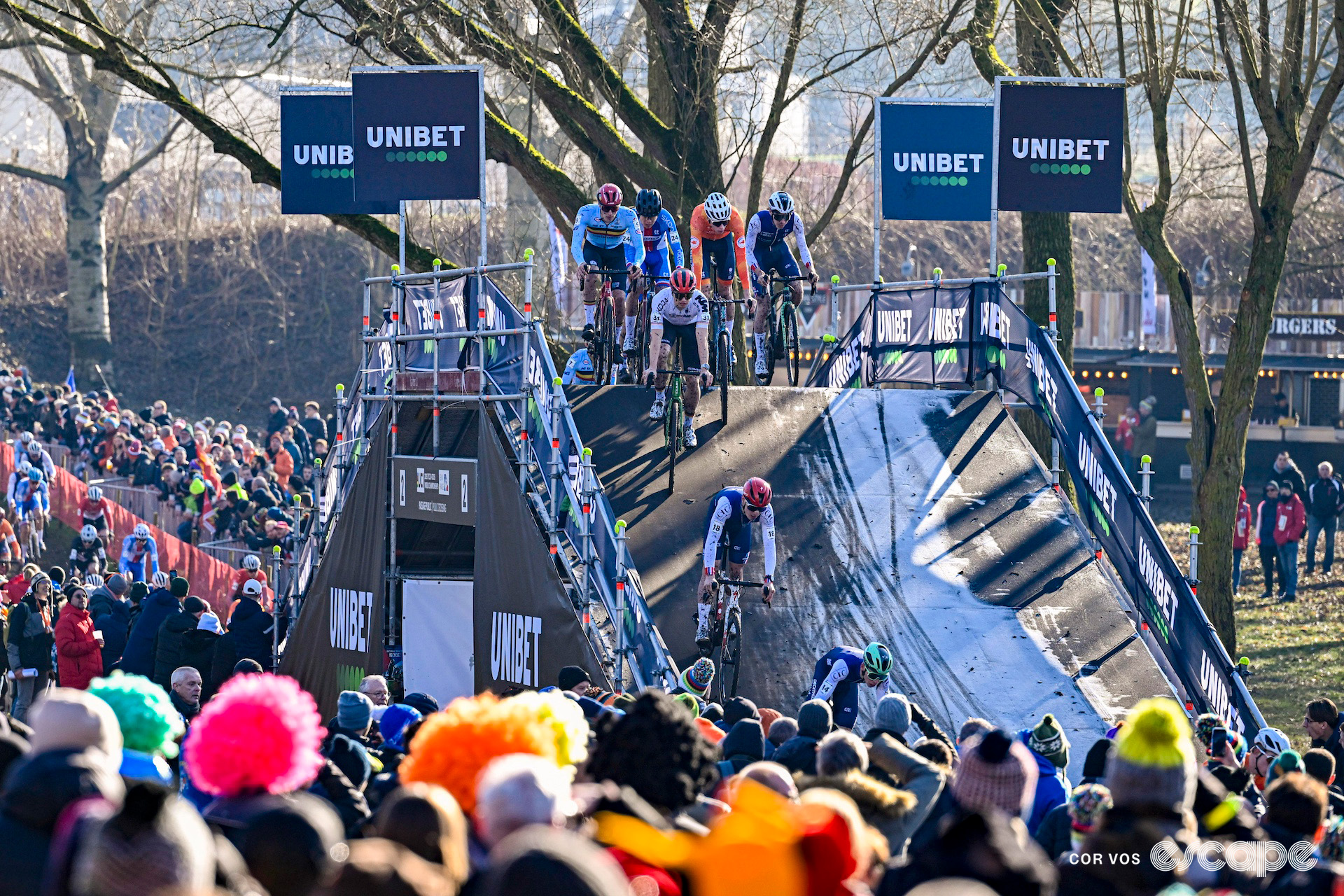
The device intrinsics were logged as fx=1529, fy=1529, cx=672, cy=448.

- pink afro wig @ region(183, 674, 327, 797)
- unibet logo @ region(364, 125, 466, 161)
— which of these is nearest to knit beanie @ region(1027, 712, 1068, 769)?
pink afro wig @ region(183, 674, 327, 797)

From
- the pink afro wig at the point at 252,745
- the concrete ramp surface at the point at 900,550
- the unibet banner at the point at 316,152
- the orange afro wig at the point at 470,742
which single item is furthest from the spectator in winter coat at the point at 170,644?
the orange afro wig at the point at 470,742

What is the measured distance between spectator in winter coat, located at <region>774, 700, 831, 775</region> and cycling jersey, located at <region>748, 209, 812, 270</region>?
29.5 feet

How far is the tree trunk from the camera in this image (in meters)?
39.9

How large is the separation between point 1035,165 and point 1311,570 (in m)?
10.4

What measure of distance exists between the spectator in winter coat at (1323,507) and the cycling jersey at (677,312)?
1260 centimetres

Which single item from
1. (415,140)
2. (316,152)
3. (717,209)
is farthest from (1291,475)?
(316,152)

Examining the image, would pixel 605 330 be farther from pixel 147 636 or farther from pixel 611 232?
pixel 147 636

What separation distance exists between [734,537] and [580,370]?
15.4 feet

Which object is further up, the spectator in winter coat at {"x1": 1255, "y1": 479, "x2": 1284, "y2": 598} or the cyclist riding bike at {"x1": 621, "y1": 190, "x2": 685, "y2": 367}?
the cyclist riding bike at {"x1": 621, "y1": 190, "x2": 685, "y2": 367}

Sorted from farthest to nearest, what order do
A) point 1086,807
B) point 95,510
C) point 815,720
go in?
point 95,510
point 815,720
point 1086,807

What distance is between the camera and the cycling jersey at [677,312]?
45.5 feet

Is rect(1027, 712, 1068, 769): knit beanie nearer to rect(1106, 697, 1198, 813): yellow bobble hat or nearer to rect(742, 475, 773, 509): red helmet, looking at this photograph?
rect(1106, 697, 1198, 813): yellow bobble hat

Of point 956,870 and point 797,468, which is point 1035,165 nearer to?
point 797,468

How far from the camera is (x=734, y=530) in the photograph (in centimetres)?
1191
